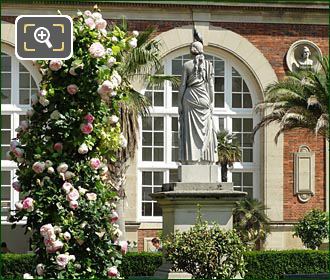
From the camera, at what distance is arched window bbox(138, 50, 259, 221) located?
37312 mm

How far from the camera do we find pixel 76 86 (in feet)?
45.9

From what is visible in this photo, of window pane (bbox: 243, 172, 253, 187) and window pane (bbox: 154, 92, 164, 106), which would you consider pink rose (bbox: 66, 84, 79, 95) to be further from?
window pane (bbox: 243, 172, 253, 187)

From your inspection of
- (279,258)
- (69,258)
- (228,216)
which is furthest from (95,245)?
(279,258)

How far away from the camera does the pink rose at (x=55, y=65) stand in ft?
45.3

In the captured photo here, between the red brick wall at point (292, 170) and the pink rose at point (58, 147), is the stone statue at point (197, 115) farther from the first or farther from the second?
the red brick wall at point (292, 170)

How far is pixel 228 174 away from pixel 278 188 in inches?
68.2

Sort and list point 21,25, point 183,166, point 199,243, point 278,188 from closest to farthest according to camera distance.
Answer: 1. point 21,25
2. point 199,243
3. point 183,166
4. point 278,188

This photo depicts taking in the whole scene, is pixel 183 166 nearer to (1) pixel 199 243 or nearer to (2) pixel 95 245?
(1) pixel 199 243

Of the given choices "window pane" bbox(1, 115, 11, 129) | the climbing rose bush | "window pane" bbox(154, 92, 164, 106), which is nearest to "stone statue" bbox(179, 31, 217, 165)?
the climbing rose bush

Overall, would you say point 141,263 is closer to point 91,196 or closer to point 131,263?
point 131,263

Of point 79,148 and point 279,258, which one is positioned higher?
point 79,148

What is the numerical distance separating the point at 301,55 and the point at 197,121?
64.5 feet

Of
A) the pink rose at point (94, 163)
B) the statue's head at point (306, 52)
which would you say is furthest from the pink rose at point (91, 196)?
the statue's head at point (306, 52)

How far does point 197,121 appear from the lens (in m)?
A: 19.0
